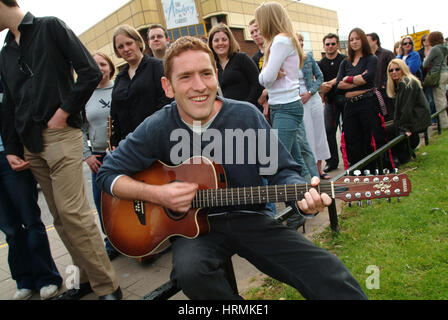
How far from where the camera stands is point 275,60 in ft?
10.0

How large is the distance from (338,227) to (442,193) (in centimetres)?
143

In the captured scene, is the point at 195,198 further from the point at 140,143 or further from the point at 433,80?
the point at 433,80

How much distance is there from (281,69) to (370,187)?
Result: 1976 mm

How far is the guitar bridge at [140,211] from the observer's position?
6.39 ft

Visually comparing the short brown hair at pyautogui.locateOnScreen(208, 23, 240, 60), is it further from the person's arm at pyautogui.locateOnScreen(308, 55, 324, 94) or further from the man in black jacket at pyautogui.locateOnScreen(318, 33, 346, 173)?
the man in black jacket at pyautogui.locateOnScreen(318, 33, 346, 173)

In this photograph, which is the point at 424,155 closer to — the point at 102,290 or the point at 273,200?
the point at 273,200

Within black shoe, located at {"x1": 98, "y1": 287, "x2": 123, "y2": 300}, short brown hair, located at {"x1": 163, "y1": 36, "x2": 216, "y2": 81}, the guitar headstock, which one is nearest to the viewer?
the guitar headstock

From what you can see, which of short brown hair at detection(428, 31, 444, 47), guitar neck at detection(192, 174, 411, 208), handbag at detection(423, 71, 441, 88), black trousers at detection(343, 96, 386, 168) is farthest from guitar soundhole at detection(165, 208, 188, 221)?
short brown hair at detection(428, 31, 444, 47)

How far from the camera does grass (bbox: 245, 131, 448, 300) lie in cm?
213

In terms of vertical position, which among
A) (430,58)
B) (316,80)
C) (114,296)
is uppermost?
(430,58)

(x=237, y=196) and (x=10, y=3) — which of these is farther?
(x=10, y=3)

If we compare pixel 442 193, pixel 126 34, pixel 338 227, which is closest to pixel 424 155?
pixel 442 193

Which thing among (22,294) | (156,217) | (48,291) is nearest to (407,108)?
(156,217)

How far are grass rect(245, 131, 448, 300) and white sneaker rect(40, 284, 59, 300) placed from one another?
1710 mm
